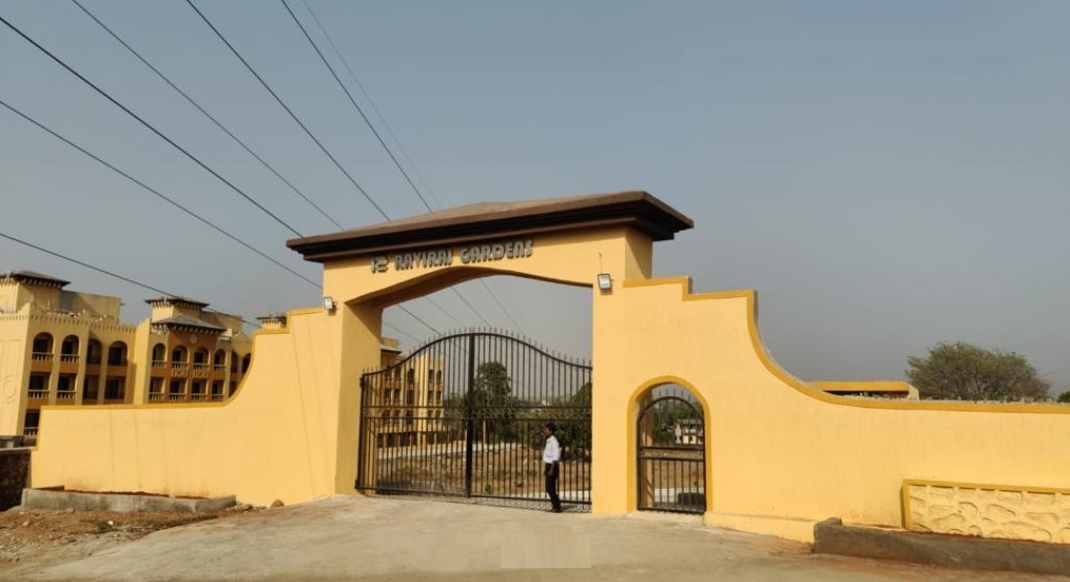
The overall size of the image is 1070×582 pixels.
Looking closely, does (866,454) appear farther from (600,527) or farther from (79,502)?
(79,502)

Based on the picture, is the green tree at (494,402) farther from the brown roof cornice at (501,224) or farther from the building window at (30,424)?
the building window at (30,424)

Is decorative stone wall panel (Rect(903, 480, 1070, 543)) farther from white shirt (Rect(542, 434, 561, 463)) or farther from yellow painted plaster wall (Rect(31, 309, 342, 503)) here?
yellow painted plaster wall (Rect(31, 309, 342, 503))

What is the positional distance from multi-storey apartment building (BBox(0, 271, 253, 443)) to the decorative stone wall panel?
44500mm

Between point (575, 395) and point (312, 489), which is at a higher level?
point (575, 395)

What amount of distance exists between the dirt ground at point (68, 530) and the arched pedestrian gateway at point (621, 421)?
1.58 m

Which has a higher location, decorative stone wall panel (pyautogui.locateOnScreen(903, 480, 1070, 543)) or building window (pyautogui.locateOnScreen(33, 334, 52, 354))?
building window (pyautogui.locateOnScreen(33, 334, 52, 354))

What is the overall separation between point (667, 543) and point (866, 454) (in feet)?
9.65

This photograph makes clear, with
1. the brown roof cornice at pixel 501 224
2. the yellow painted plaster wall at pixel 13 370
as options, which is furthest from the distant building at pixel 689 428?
the yellow painted plaster wall at pixel 13 370

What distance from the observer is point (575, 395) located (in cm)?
1198

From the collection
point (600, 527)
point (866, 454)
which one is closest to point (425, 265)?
point (600, 527)

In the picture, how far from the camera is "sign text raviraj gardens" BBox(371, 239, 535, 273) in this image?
12516 millimetres

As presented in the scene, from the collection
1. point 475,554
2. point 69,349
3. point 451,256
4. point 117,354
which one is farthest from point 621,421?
point 117,354

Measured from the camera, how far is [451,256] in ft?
43.4

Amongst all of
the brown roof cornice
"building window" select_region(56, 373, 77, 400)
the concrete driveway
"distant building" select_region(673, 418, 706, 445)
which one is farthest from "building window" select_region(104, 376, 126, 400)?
"distant building" select_region(673, 418, 706, 445)
